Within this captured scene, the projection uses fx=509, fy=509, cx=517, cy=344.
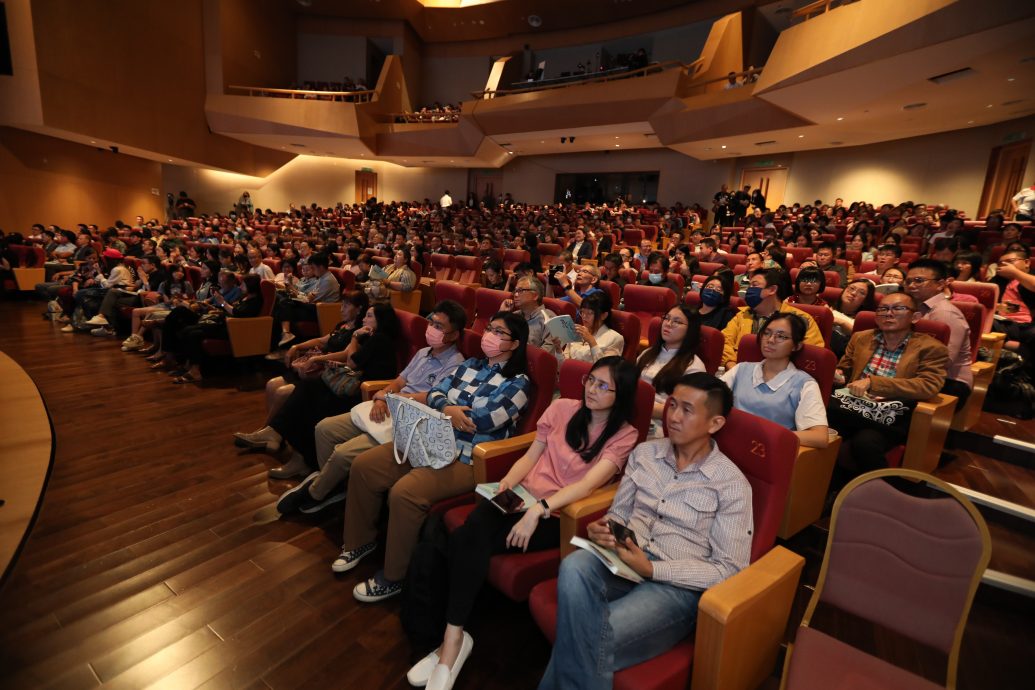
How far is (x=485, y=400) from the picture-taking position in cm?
207

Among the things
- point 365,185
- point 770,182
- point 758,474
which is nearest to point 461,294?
point 758,474

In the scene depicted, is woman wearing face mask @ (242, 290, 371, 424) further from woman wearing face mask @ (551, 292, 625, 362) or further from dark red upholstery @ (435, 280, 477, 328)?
woman wearing face mask @ (551, 292, 625, 362)

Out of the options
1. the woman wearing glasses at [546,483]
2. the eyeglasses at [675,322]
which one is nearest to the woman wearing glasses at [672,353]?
the eyeglasses at [675,322]

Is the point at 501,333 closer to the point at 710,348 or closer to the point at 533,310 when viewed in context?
the point at 533,310

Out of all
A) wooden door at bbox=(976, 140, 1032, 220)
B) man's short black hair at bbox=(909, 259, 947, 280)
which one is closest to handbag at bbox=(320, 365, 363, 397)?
man's short black hair at bbox=(909, 259, 947, 280)

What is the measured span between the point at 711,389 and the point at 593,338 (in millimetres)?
1399

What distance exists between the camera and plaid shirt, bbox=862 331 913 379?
2.41m

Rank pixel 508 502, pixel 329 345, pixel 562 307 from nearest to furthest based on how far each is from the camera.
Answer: pixel 508 502, pixel 329 345, pixel 562 307

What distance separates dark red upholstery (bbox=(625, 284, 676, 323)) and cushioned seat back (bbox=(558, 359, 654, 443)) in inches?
73.5

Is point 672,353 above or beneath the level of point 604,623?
above

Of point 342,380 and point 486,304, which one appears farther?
point 486,304

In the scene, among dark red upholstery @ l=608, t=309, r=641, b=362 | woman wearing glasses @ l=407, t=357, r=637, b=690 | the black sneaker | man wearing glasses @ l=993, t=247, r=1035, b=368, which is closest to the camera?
woman wearing glasses @ l=407, t=357, r=637, b=690

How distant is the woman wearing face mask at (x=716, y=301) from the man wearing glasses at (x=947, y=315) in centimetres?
96

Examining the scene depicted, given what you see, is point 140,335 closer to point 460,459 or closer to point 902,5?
point 460,459
